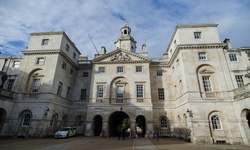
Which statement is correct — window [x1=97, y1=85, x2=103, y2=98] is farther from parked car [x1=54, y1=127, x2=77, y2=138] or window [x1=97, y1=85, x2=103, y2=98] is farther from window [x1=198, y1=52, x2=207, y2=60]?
window [x1=198, y1=52, x2=207, y2=60]

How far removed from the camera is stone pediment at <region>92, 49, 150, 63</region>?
27500 mm

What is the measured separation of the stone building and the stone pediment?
201 millimetres

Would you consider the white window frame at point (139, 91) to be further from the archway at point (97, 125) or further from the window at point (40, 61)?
the window at point (40, 61)

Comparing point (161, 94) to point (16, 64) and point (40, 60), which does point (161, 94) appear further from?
point (16, 64)

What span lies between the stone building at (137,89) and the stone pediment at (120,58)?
0.66ft

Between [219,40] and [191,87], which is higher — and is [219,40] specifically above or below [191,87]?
above

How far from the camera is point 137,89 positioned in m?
25.8

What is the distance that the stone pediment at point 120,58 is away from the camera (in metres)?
27.5

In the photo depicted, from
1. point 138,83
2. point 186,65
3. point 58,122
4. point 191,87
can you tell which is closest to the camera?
point 191,87

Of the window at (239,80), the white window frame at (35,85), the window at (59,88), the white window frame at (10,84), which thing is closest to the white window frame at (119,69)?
the window at (59,88)

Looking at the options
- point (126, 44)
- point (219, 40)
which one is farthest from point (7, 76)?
point (219, 40)

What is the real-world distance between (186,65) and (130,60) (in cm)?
1051

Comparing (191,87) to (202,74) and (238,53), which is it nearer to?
(202,74)

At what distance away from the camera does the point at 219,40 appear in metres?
22.4
